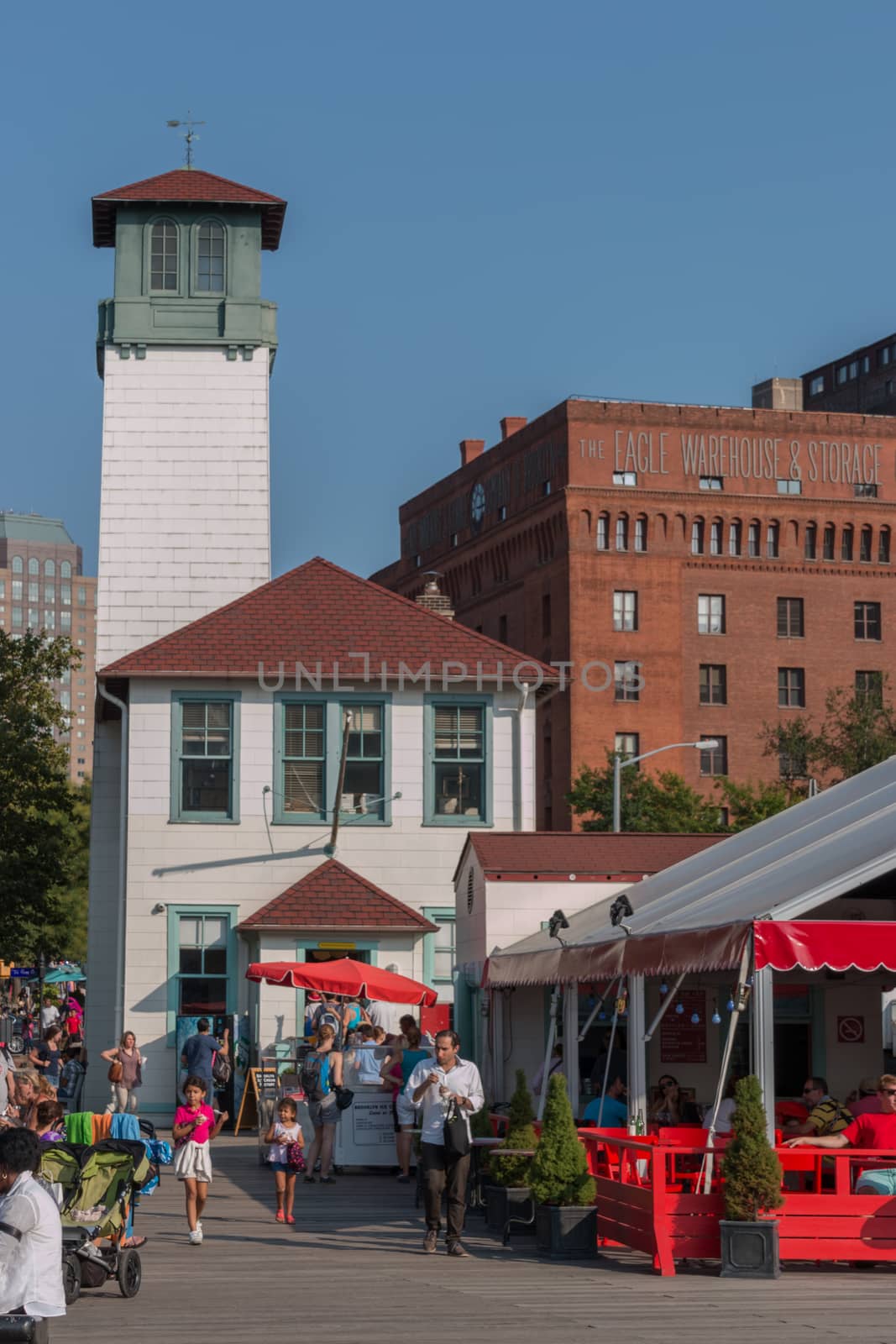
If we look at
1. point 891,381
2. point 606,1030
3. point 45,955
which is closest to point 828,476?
point 891,381

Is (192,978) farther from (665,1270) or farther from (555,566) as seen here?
(555,566)

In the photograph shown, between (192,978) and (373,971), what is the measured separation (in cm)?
673

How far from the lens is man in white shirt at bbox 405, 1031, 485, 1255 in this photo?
16453 mm

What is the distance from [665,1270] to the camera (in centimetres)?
1494

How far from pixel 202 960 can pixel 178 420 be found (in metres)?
11.4

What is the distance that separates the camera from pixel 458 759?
33906mm

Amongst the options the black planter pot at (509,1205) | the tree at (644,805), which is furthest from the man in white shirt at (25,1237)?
the tree at (644,805)

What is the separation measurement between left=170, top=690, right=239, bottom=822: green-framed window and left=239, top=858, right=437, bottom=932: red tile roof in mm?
1875

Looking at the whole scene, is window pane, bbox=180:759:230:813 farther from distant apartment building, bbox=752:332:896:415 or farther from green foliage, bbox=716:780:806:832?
distant apartment building, bbox=752:332:896:415

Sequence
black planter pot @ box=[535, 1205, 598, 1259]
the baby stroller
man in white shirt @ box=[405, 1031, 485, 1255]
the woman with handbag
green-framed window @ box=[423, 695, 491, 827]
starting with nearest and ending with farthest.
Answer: the baby stroller, black planter pot @ box=[535, 1205, 598, 1259], man in white shirt @ box=[405, 1031, 485, 1255], the woman with handbag, green-framed window @ box=[423, 695, 491, 827]

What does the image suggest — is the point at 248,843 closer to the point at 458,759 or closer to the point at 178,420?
the point at 458,759

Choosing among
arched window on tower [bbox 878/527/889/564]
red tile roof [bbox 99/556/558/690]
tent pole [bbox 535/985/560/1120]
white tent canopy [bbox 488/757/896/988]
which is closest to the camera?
white tent canopy [bbox 488/757/896/988]

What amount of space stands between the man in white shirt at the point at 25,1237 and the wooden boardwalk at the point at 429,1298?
3080mm

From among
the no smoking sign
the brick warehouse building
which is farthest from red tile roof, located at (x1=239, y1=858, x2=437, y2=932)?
the brick warehouse building
